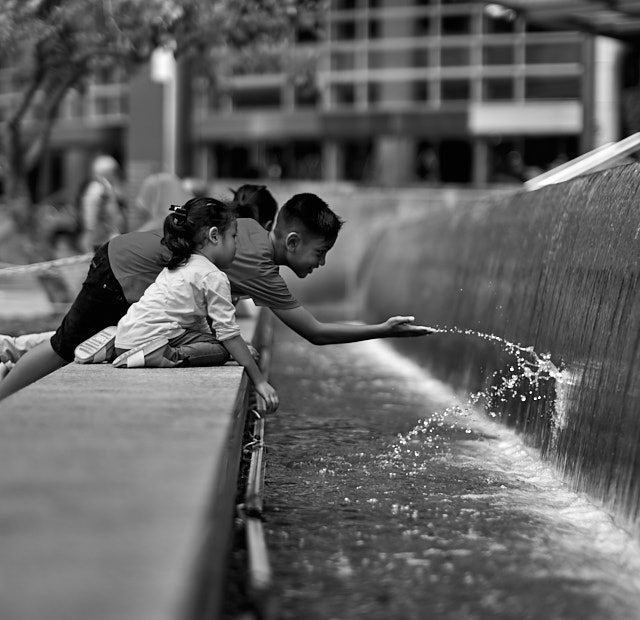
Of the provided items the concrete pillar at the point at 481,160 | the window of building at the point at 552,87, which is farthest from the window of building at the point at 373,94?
the window of building at the point at 552,87

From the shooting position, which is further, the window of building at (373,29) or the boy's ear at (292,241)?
the window of building at (373,29)

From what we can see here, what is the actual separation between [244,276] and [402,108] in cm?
2963

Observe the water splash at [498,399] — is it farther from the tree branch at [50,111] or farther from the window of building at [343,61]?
the window of building at [343,61]

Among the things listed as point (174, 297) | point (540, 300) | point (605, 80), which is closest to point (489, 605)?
point (174, 297)

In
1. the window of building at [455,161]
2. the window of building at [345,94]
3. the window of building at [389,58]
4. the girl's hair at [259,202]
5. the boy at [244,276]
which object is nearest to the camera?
the boy at [244,276]

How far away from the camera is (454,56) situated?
3403cm

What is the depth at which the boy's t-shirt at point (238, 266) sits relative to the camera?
5.53 m

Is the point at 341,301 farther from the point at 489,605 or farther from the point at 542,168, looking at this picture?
the point at 489,605

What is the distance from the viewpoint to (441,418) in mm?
7191

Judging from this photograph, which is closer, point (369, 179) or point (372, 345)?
point (372, 345)

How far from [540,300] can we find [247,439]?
180 cm

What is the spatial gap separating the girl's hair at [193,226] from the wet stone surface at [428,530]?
100 centimetres

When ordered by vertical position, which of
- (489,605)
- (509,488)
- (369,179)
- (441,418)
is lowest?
(369,179)

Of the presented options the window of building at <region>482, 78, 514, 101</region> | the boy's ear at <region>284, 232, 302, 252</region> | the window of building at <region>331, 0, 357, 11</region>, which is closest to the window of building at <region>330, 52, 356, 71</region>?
the window of building at <region>331, 0, 357, 11</region>
